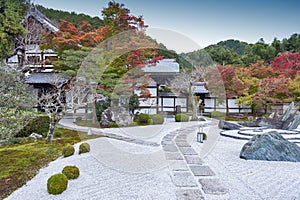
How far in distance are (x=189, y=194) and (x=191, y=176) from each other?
2.64 ft

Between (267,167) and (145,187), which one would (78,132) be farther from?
(267,167)

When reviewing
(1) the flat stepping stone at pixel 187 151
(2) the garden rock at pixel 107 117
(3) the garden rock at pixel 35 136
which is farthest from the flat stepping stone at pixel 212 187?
(2) the garden rock at pixel 107 117

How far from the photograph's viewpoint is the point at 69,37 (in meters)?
10.2

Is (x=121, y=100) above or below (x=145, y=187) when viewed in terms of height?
above

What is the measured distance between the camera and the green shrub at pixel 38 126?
324 inches

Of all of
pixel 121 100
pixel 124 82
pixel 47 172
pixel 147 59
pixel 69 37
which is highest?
pixel 69 37

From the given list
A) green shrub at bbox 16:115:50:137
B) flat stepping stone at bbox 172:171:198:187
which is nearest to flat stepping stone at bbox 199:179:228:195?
flat stepping stone at bbox 172:171:198:187

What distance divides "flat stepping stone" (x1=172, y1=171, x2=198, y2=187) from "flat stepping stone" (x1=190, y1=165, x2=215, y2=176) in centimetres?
19

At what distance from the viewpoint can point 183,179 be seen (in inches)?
165

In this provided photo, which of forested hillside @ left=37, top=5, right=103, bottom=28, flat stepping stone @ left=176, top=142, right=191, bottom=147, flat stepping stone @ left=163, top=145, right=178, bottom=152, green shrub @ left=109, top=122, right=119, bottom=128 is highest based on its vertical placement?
forested hillside @ left=37, top=5, right=103, bottom=28

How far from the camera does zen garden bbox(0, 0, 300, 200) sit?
403 cm

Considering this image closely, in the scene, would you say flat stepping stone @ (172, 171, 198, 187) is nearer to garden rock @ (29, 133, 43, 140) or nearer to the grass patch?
the grass patch

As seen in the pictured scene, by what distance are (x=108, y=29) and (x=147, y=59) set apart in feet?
8.26

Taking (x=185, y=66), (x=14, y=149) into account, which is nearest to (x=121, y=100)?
(x=14, y=149)
